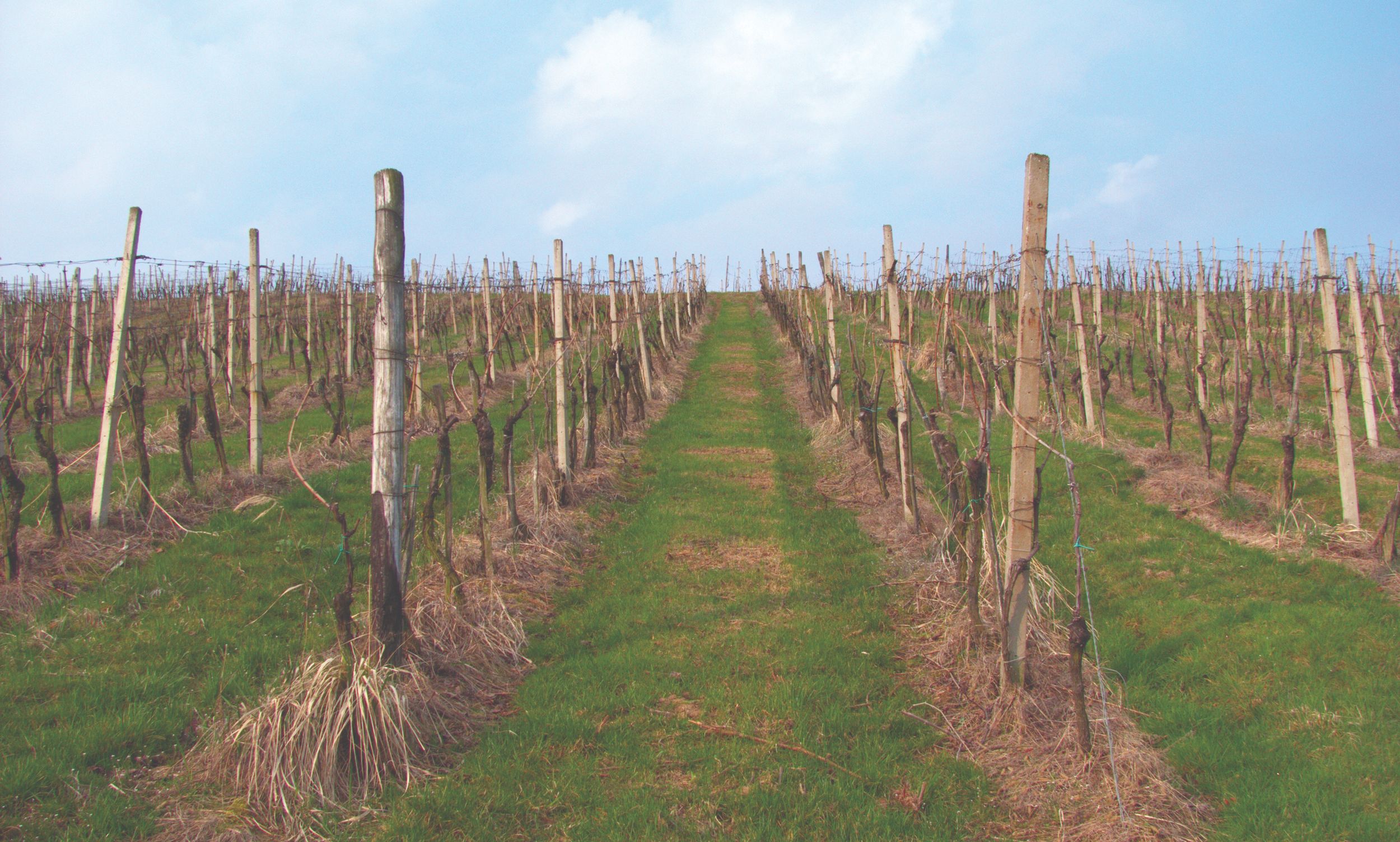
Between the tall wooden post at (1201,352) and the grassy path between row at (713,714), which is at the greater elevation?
the tall wooden post at (1201,352)

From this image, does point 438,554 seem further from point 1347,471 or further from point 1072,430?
point 1072,430

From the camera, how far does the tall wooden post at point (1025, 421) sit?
13.0ft

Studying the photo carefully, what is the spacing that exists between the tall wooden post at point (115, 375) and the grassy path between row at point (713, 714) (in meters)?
3.91

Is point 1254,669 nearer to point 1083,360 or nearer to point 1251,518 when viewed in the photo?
point 1251,518

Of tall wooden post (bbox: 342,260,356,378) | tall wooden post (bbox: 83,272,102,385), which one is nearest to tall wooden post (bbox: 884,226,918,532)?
tall wooden post (bbox: 342,260,356,378)

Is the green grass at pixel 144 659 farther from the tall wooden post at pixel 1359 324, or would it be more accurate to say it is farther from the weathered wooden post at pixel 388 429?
the tall wooden post at pixel 1359 324

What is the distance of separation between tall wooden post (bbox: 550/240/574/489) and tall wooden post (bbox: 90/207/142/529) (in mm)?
3535

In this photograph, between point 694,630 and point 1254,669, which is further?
point 694,630

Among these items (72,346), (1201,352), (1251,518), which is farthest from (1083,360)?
(72,346)

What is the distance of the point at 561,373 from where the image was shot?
815 centimetres

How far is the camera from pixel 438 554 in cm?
471

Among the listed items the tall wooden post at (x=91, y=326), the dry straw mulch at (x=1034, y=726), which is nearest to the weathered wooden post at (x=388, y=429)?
the dry straw mulch at (x=1034, y=726)

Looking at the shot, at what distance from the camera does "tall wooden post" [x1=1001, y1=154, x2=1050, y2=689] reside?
396cm

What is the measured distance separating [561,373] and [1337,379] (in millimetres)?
6861
